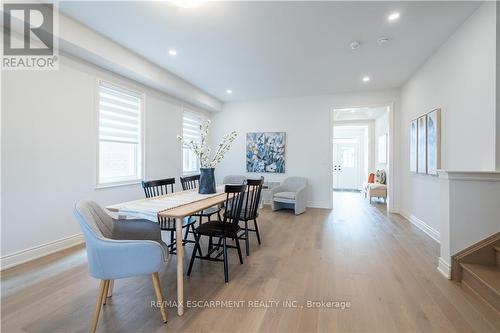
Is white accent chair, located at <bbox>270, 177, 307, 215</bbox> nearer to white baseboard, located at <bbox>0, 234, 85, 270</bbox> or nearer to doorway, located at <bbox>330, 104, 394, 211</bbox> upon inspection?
doorway, located at <bbox>330, 104, 394, 211</bbox>

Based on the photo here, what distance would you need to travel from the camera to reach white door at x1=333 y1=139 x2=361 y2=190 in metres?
9.73

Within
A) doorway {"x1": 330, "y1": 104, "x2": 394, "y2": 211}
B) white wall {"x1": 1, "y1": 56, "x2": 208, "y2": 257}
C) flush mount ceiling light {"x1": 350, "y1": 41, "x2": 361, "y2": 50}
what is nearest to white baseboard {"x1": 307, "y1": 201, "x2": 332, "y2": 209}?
doorway {"x1": 330, "y1": 104, "x2": 394, "y2": 211}

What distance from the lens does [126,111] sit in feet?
13.1

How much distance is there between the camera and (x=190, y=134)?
583cm

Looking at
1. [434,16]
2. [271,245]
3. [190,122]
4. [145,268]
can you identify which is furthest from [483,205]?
[190,122]

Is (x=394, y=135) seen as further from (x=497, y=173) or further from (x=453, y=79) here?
(x=497, y=173)

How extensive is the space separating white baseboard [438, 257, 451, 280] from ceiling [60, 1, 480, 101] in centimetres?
270

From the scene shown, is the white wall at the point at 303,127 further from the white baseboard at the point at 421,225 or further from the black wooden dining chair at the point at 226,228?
the black wooden dining chair at the point at 226,228

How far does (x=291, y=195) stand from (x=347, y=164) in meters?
5.69

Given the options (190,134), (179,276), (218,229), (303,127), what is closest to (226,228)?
(218,229)

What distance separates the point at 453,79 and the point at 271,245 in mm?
3246

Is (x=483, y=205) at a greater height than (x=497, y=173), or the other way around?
(x=497, y=173)

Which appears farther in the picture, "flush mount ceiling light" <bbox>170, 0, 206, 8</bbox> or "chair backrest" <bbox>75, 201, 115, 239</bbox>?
"flush mount ceiling light" <bbox>170, 0, 206, 8</bbox>

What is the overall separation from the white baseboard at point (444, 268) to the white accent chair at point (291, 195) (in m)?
2.81
